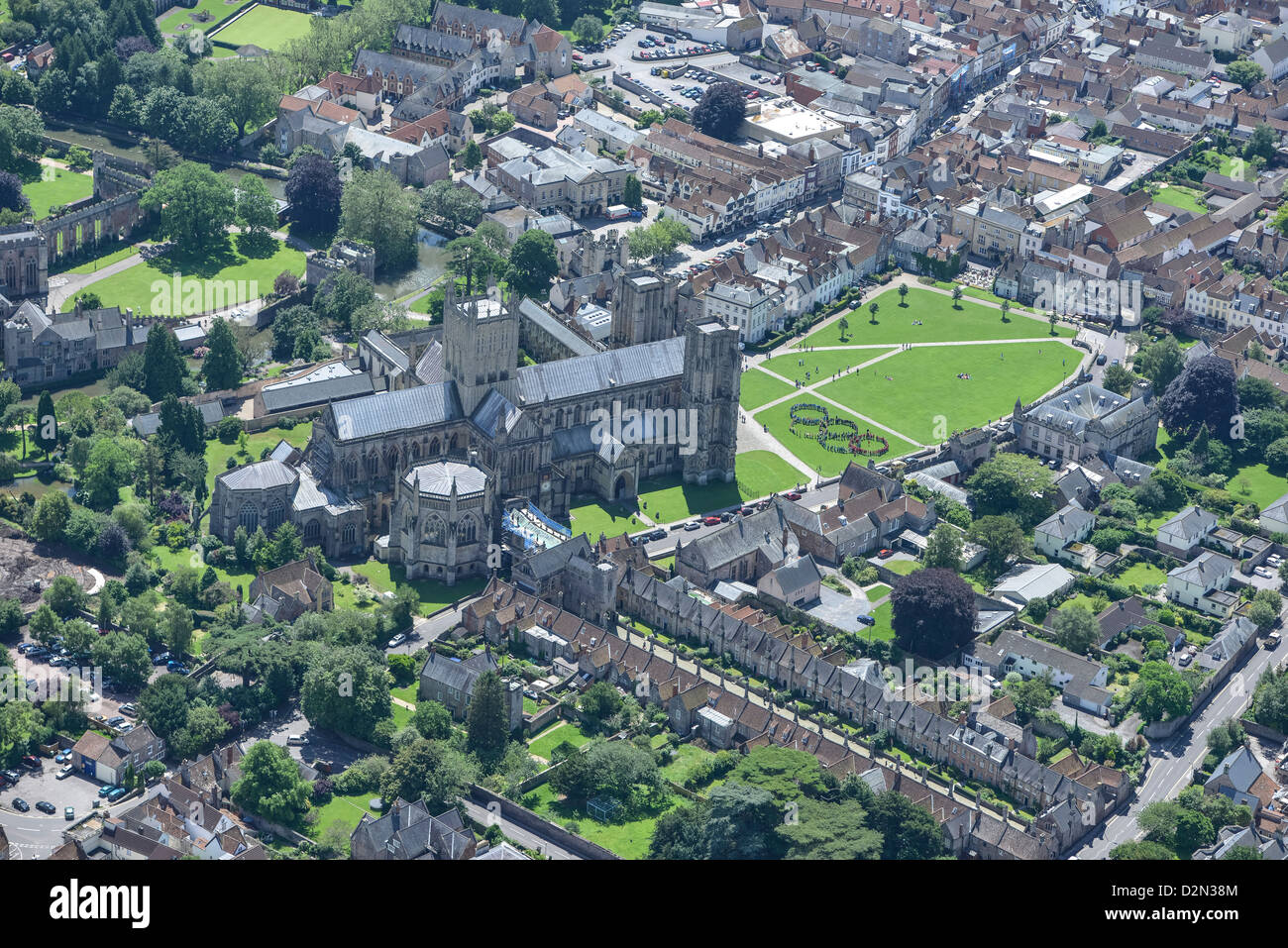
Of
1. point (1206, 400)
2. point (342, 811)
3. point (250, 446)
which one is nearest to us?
point (342, 811)

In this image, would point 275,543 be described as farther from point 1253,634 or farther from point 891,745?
point 1253,634

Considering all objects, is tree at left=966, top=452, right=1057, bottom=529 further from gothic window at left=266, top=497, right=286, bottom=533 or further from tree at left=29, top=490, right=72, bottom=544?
tree at left=29, top=490, right=72, bottom=544

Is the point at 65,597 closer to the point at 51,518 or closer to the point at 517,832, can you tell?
the point at 51,518

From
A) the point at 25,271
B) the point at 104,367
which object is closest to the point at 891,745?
the point at 104,367

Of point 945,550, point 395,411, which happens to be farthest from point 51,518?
point 945,550

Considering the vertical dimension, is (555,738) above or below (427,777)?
below

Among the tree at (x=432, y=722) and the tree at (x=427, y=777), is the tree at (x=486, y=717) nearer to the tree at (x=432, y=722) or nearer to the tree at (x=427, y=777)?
the tree at (x=432, y=722)

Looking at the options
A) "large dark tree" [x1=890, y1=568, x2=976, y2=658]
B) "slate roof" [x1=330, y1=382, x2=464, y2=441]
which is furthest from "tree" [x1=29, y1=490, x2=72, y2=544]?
"large dark tree" [x1=890, y1=568, x2=976, y2=658]
